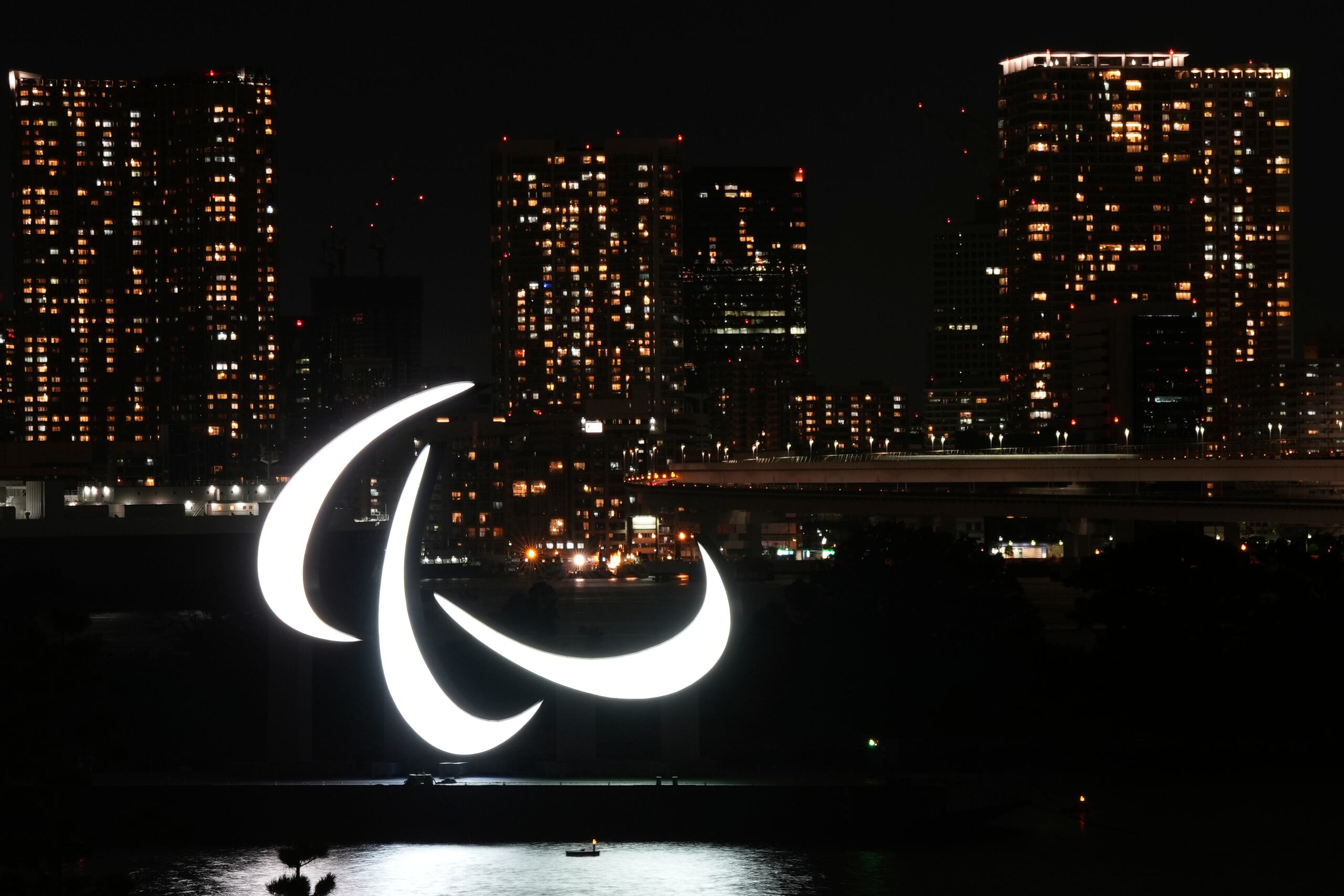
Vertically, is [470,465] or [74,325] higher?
[74,325]

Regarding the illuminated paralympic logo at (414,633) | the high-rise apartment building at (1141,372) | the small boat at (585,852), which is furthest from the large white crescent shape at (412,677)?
the high-rise apartment building at (1141,372)

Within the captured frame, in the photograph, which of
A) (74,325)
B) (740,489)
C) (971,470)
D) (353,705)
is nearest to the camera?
(353,705)

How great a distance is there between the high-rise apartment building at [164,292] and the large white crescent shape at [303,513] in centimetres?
15898

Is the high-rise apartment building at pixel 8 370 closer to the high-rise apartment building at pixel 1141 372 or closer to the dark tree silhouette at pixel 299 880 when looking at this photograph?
the high-rise apartment building at pixel 1141 372

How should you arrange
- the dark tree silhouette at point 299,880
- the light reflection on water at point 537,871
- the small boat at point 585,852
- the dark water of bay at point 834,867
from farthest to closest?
the small boat at point 585,852
the dark water of bay at point 834,867
the light reflection on water at point 537,871
the dark tree silhouette at point 299,880

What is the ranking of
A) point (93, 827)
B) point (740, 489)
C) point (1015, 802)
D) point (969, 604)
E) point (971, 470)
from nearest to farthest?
point (93, 827)
point (1015, 802)
point (969, 604)
point (971, 470)
point (740, 489)

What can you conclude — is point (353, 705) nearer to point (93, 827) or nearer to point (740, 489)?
point (93, 827)

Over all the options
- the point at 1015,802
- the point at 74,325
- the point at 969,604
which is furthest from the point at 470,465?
the point at 1015,802

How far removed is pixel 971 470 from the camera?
92125 mm

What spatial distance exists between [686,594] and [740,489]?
1320 cm

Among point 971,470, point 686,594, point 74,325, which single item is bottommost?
point 686,594

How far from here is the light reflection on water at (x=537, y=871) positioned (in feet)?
95.8

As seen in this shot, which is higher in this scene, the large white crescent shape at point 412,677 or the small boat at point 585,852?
the large white crescent shape at point 412,677

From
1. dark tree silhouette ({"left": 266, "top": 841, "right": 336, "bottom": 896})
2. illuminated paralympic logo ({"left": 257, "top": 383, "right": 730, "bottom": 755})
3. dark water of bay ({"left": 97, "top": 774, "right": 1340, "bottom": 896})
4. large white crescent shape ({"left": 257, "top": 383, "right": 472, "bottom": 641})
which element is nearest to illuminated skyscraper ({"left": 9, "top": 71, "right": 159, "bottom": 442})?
dark water of bay ({"left": 97, "top": 774, "right": 1340, "bottom": 896})
